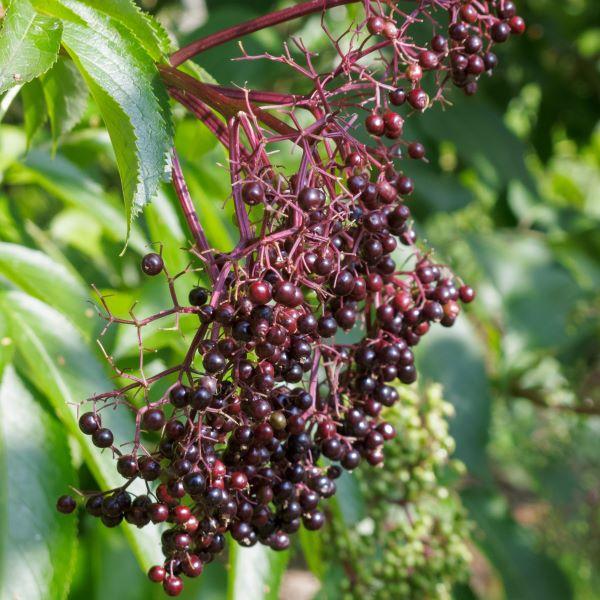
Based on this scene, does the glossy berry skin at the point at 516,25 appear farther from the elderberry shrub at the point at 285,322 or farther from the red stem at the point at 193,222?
the red stem at the point at 193,222

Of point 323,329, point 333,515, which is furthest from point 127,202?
point 333,515

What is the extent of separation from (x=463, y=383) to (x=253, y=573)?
0.93 m

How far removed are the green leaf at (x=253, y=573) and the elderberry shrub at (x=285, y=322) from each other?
21 centimetres

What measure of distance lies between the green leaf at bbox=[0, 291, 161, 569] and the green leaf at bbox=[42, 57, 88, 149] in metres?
0.24

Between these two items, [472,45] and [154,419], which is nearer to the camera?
[154,419]

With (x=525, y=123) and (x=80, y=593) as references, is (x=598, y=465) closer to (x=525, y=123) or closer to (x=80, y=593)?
(x=525, y=123)

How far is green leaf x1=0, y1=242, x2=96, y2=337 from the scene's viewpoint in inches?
47.3

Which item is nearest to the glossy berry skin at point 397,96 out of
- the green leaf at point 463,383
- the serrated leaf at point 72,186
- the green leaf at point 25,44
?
the green leaf at point 25,44

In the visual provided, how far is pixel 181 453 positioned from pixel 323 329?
18cm

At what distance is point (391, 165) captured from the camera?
2.90 feet

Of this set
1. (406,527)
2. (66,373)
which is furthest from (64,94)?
(406,527)

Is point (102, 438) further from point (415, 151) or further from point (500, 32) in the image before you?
point (500, 32)

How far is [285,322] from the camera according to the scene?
0.74m

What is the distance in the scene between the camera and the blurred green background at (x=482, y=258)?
1425 millimetres
